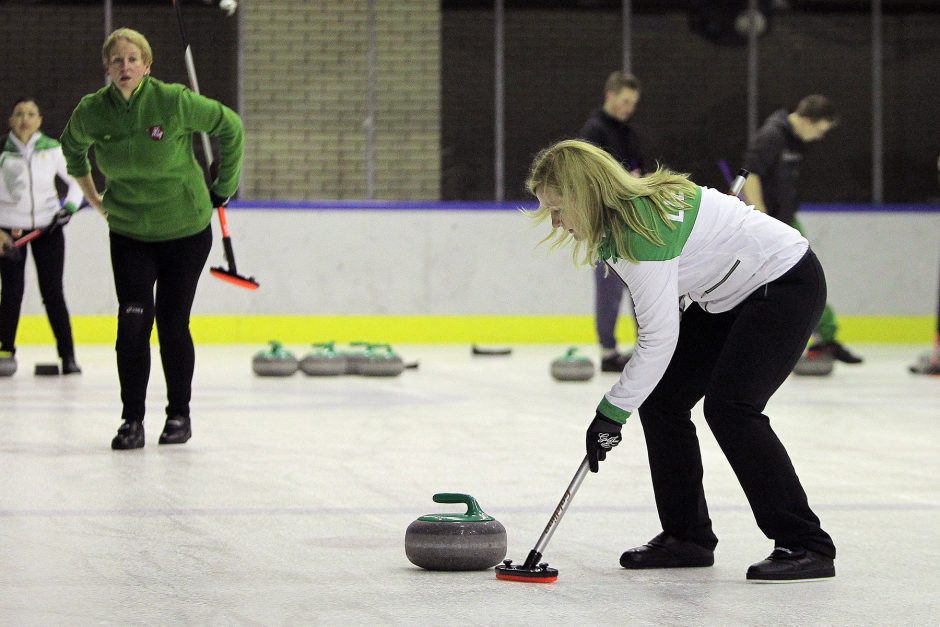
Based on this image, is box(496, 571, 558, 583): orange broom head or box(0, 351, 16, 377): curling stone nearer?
box(496, 571, 558, 583): orange broom head

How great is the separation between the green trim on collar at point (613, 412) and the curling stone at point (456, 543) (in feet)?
1.11

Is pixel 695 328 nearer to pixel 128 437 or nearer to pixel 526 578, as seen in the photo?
pixel 526 578

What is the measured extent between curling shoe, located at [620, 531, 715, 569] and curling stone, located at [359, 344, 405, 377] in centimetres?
482

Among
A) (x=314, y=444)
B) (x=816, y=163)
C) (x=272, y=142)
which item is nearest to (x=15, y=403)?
(x=314, y=444)

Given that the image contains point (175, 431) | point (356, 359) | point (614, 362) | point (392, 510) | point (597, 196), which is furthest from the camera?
point (614, 362)

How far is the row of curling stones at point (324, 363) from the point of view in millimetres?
8016

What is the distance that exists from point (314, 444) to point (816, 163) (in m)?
9.19

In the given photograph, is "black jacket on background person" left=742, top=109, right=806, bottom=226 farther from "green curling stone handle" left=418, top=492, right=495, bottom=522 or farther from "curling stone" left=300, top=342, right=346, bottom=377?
"green curling stone handle" left=418, top=492, right=495, bottom=522

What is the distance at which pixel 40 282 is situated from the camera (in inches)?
310

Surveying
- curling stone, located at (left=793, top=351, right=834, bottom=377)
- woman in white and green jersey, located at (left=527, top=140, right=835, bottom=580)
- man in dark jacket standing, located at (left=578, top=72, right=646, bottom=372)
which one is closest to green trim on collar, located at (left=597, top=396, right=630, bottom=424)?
woman in white and green jersey, located at (left=527, top=140, right=835, bottom=580)

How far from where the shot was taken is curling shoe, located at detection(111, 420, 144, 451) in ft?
16.6

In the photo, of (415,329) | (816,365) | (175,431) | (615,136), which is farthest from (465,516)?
(415,329)

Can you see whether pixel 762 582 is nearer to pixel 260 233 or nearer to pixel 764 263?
pixel 764 263

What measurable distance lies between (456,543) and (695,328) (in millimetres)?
693
